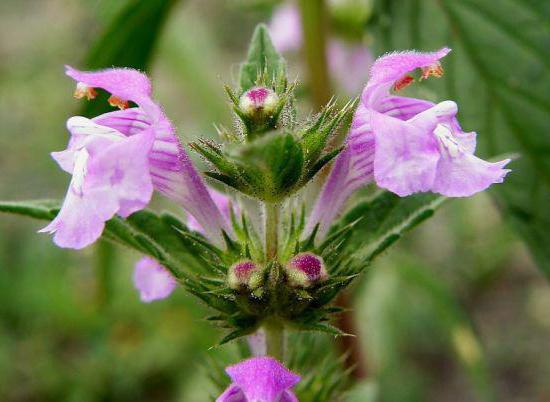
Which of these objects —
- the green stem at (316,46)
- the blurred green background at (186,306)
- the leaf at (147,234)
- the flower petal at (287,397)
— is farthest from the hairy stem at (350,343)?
the flower petal at (287,397)

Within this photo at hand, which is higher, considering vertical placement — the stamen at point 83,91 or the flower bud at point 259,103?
the flower bud at point 259,103

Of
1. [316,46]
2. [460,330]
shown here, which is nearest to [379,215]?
[316,46]

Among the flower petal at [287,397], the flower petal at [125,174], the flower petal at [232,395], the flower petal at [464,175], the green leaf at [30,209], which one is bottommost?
the flower petal at [287,397]

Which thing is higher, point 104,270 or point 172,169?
point 172,169

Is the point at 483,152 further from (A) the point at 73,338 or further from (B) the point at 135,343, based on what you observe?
(A) the point at 73,338

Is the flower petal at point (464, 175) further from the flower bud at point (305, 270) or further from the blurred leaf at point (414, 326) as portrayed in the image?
the blurred leaf at point (414, 326)

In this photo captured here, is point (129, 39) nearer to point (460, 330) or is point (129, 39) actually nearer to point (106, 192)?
point (106, 192)
